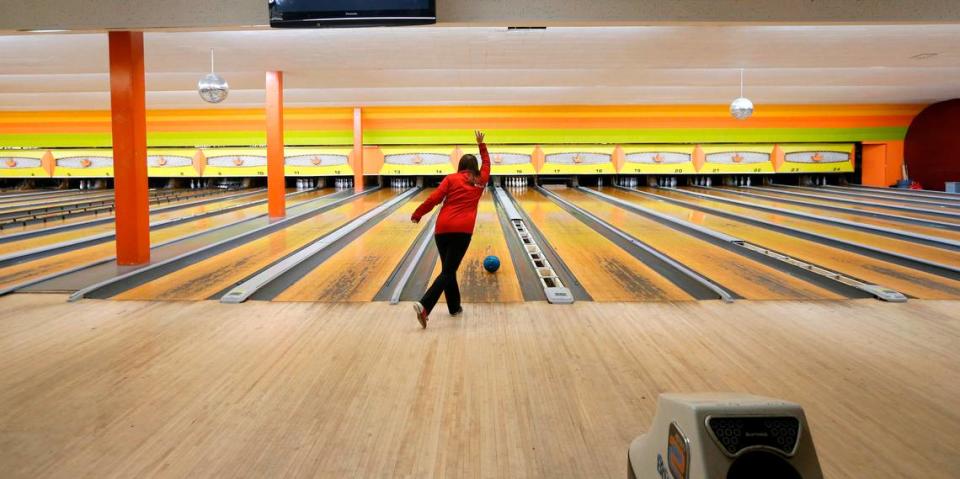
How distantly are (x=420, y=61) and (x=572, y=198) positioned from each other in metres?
4.67

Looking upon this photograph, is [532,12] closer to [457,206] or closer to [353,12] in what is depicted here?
[353,12]

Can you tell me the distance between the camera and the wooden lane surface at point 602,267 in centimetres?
434

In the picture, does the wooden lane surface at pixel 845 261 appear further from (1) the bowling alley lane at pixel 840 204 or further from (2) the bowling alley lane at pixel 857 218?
(1) the bowling alley lane at pixel 840 204

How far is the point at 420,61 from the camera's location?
7891 mm

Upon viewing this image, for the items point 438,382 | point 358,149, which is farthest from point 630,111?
point 438,382

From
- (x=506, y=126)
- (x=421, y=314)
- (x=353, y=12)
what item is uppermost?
(x=506, y=126)

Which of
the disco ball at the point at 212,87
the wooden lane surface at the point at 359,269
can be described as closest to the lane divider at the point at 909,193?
the wooden lane surface at the point at 359,269

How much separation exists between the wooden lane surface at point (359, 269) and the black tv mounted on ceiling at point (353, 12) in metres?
1.79

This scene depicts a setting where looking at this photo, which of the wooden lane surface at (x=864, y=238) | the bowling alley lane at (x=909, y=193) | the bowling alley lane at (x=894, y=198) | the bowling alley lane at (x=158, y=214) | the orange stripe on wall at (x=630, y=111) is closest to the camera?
the wooden lane surface at (x=864, y=238)

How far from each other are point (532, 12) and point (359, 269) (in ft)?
7.85

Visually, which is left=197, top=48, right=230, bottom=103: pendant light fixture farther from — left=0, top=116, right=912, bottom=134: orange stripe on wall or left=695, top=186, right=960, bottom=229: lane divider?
left=695, top=186, right=960, bottom=229: lane divider

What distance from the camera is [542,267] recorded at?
17.1 feet

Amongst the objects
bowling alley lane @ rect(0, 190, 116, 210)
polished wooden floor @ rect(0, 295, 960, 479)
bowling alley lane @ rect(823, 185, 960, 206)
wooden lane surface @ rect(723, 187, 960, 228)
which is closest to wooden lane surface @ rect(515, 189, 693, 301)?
polished wooden floor @ rect(0, 295, 960, 479)

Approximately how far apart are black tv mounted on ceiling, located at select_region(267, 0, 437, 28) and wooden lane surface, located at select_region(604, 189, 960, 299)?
3.69m
